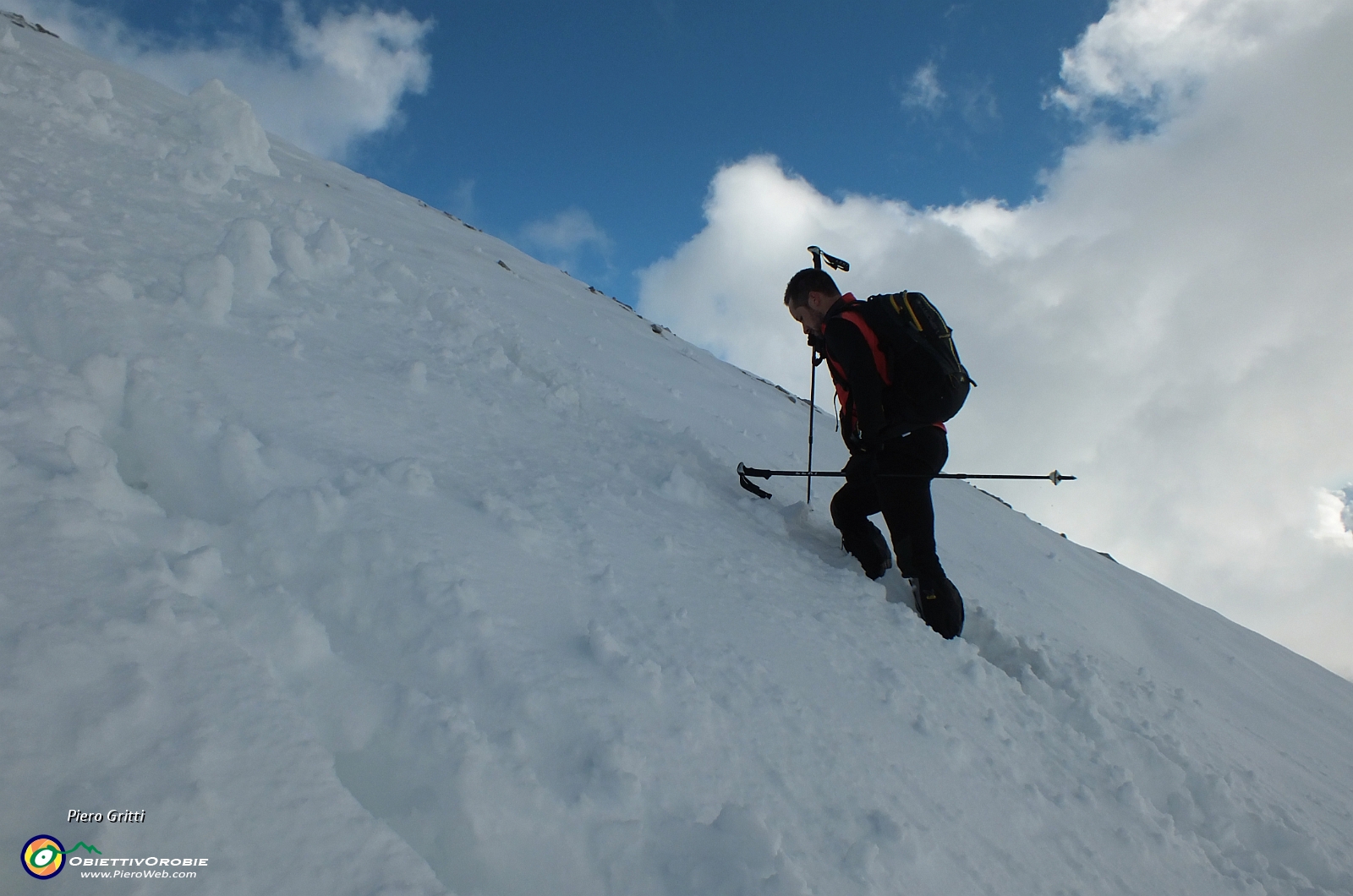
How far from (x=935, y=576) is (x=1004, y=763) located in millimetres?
1109

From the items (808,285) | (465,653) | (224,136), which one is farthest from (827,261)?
(224,136)

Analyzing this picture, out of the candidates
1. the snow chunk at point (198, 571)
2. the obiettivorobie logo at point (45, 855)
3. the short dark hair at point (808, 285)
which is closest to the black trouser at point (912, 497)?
the short dark hair at point (808, 285)

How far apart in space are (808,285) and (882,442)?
1.03m

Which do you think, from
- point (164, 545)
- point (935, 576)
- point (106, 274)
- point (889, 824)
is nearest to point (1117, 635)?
point (935, 576)

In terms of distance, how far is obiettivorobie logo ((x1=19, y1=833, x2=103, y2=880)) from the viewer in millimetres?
1242

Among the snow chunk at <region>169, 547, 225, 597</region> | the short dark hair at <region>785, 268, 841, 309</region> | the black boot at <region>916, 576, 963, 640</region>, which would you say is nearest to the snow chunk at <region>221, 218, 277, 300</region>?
the snow chunk at <region>169, 547, 225, 597</region>

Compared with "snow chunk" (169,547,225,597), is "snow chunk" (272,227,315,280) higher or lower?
higher

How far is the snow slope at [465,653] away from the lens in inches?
61.2

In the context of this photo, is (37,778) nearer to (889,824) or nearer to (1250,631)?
(889,824)

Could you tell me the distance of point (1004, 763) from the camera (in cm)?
275

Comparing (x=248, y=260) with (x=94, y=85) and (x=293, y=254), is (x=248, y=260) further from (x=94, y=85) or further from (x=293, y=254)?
(x=94, y=85)

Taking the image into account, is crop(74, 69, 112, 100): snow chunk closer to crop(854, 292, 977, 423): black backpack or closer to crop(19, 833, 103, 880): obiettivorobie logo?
crop(854, 292, 977, 423): black backpack

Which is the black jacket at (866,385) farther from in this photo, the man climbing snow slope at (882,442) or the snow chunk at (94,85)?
the snow chunk at (94,85)

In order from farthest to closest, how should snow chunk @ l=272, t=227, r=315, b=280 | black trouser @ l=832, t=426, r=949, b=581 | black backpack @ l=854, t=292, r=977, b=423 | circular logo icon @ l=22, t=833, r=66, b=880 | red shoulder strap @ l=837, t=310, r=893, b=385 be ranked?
snow chunk @ l=272, t=227, r=315, b=280 < black trouser @ l=832, t=426, r=949, b=581 < red shoulder strap @ l=837, t=310, r=893, b=385 < black backpack @ l=854, t=292, r=977, b=423 < circular logo icon @ l=22, t=833, r=66, b=880
